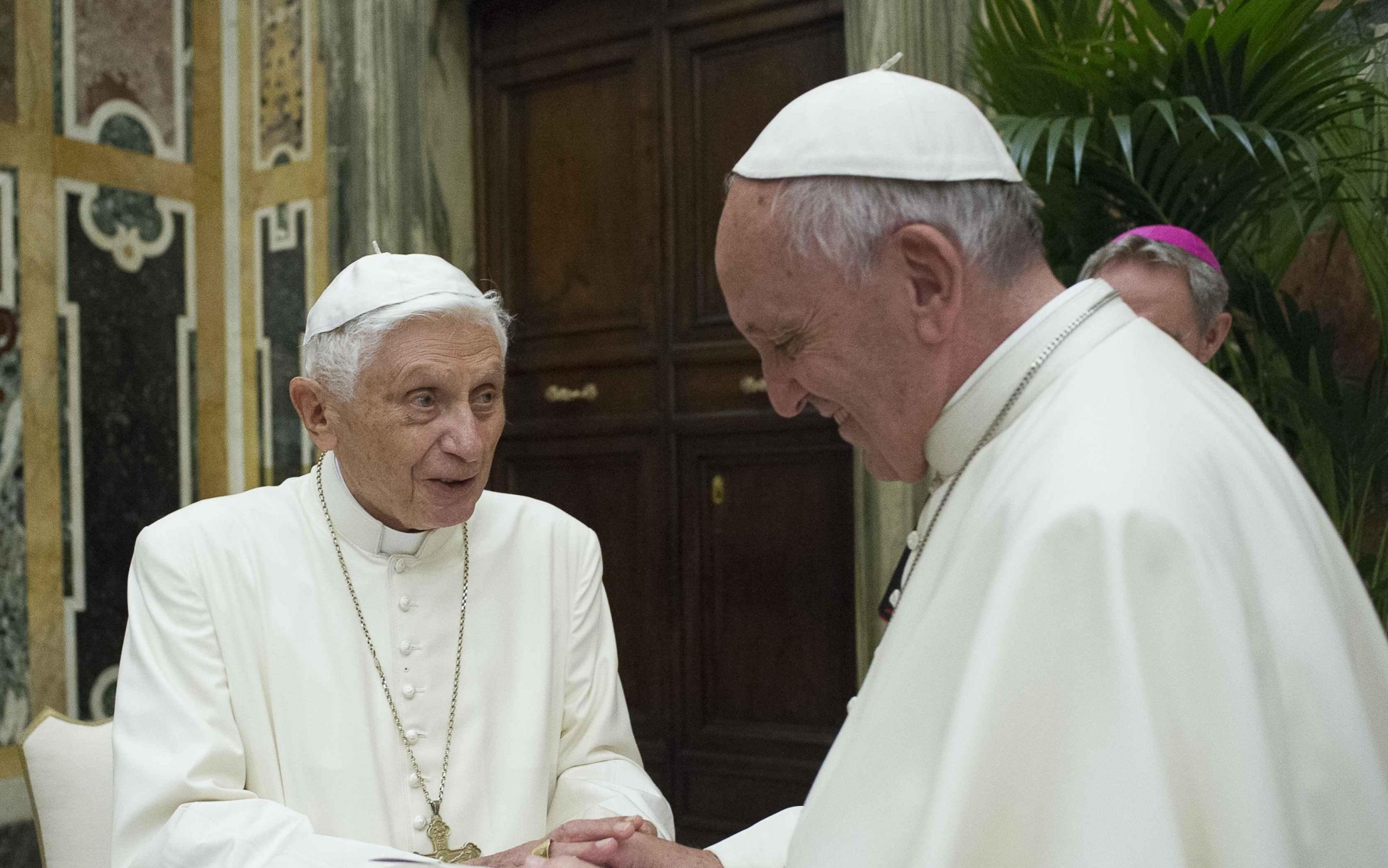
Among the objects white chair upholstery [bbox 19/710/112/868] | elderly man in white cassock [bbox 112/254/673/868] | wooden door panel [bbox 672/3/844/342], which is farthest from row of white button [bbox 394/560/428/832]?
wooden door panel [bbox 672/3/844/342]

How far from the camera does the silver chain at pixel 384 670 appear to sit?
2.37 metres

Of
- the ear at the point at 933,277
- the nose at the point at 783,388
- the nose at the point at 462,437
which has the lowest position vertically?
the nose at the point at 462,437

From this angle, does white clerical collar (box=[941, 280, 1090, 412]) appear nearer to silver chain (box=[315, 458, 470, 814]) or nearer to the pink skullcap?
silver chain (box=[315, 458, 470, 814])

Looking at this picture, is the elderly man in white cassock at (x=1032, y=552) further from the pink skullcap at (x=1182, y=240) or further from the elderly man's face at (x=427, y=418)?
the pink skullcap at (x=1182, y=240)

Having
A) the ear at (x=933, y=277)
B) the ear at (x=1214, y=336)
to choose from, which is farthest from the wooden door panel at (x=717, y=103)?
the ear at (x=933, y=277)

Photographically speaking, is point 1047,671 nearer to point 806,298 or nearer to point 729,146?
point 806,298

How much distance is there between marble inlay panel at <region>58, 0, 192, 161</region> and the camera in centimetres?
497

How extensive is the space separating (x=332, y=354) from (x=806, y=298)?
1305 millimetres

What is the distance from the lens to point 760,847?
6.44 ft

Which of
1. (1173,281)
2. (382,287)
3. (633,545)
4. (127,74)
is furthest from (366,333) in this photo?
(127,74)

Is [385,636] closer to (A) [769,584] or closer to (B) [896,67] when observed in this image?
(A) [769,584]

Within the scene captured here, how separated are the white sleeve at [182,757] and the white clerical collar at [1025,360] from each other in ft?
3.61

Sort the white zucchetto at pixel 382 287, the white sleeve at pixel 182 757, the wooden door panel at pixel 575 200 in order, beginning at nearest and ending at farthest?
the white sleeve at pixel 182 757, the white zucchetto at pixel 382 287, the wooden door panel at pixel 575 200

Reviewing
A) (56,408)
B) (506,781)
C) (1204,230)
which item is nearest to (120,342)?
(56,408)
